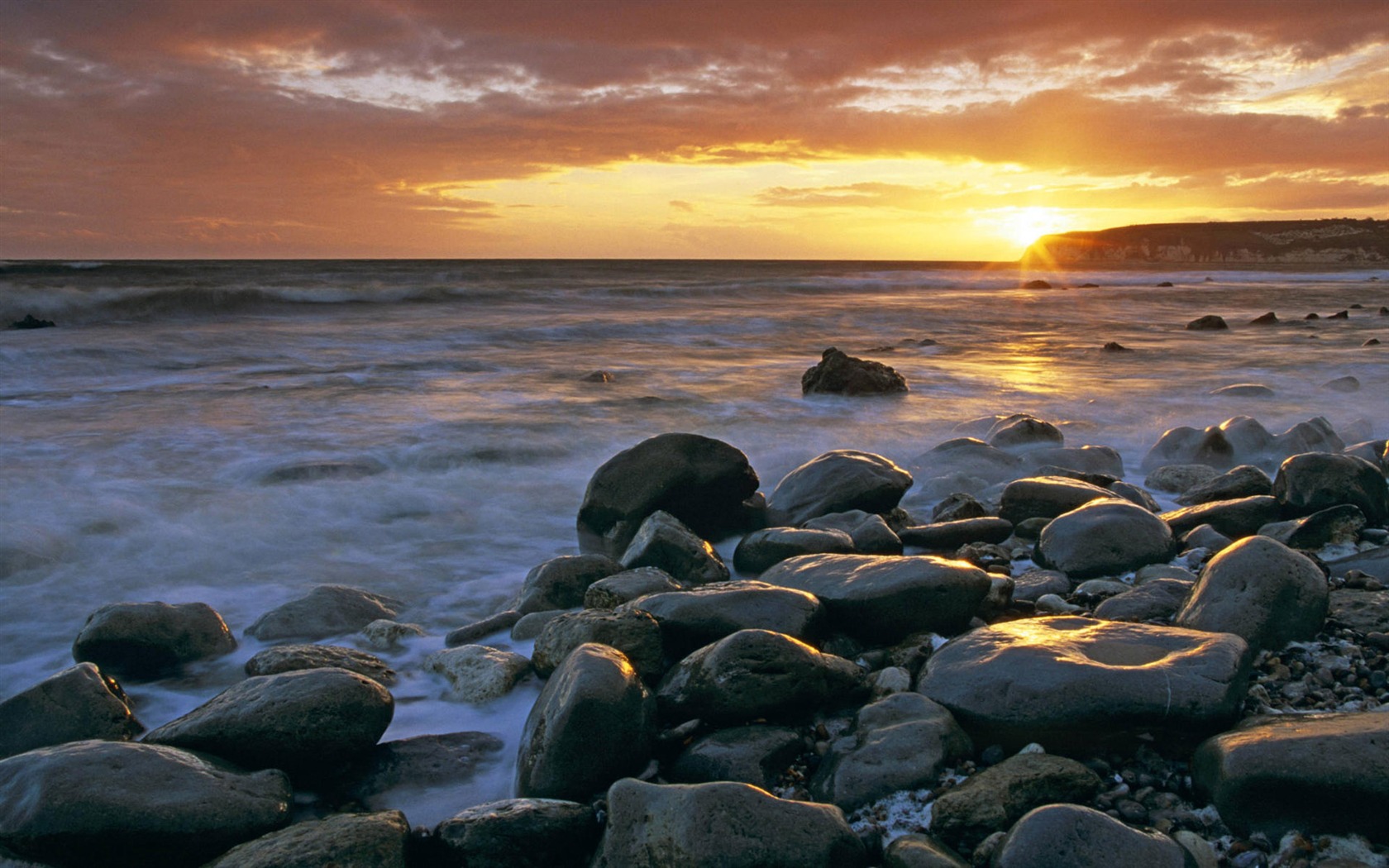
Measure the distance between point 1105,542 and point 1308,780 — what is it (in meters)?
1.86

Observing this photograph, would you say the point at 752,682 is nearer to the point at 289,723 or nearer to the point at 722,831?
the point at 722,831

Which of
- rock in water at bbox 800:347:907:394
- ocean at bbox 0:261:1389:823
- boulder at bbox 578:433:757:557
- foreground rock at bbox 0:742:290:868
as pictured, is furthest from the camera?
rock in water at bbox 800:347:907:394

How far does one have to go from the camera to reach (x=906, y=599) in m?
2.92

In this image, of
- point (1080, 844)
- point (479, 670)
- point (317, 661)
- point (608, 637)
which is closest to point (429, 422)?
point (317, 661)

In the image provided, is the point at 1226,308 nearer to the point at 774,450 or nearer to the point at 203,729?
the point at 774,450

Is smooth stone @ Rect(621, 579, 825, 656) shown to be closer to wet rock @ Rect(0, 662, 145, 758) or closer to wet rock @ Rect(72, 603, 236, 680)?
wet rock @ Rect(0, 662, 145, 758)

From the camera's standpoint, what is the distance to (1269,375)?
1031 cm

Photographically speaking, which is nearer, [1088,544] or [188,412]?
[1088,544]

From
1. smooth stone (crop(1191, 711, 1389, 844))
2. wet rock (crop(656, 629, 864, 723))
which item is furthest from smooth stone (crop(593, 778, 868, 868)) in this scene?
smooth stone (crop(1191, 711, 1389, 844))

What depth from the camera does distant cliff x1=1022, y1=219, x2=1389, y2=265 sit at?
6731 centimetres

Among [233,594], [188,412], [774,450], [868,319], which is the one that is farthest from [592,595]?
[868,319]

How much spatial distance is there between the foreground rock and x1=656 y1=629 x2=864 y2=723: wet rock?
1012mm

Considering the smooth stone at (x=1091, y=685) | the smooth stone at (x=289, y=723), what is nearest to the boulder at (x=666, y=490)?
the smooth stone at (x=289, y=723)

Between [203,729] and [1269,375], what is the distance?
36.6 ft
